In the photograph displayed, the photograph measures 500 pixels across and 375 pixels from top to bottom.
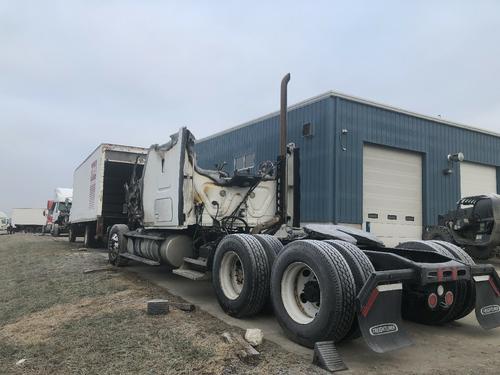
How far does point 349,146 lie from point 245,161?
589cm

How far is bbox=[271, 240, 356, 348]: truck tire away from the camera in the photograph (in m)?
4.51

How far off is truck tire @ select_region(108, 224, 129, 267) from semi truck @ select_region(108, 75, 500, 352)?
3.52ft

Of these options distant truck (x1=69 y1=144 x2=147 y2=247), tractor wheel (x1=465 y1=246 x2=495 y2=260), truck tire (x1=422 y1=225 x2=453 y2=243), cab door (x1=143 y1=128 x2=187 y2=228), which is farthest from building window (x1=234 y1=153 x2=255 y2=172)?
cab door (x1=143 y1=128 x2=187 y2=228)

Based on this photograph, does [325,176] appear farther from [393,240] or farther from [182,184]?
[182,184]

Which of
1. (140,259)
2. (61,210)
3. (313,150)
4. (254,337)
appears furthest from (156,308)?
(61,210)

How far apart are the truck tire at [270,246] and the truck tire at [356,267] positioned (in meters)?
1.30

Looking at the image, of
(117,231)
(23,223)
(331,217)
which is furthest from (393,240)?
(23,223)

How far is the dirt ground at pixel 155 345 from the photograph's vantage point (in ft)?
14.4

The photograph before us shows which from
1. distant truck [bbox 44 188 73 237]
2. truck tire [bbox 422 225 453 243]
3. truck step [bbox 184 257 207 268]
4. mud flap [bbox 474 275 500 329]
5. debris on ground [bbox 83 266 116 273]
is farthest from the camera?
distant truck [bbox 44 188 73 237]

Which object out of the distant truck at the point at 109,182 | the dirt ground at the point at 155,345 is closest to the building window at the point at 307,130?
the distant truck at the point at 109,182

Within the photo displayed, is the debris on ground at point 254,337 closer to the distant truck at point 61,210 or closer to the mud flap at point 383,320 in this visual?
the mud flap at point 383,320

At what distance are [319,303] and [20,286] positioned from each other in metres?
6.85

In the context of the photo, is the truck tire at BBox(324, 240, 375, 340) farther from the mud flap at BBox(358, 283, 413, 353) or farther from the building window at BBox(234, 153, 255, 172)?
the building window at BBox(234, 153, 255, 172)

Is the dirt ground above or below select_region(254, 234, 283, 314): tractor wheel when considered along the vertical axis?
below
